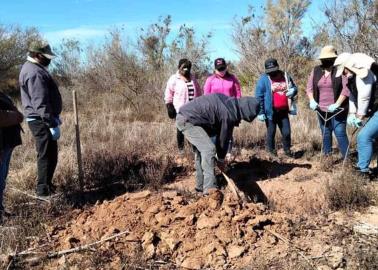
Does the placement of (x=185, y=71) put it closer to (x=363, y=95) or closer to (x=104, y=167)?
(x=104, y=167)

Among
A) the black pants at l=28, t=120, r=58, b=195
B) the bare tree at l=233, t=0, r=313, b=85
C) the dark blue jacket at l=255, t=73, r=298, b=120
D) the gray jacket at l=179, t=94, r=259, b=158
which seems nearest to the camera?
the gray jacket at l=179, t=94, r=259, b=158

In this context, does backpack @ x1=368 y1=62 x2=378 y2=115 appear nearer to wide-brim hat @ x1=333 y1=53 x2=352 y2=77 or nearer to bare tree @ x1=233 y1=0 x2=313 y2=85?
wide-brim hat @ x1=333 y1=53 x2=352 y2=77

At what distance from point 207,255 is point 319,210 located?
5.40 ft

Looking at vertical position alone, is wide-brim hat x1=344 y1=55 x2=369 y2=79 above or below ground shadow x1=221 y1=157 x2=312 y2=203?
above

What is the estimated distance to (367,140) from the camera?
5418 mm

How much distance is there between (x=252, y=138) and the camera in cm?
837

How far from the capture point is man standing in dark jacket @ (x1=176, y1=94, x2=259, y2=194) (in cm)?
499

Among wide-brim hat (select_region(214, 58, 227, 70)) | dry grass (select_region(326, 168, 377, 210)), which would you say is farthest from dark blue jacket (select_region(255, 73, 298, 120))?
dry grass (select_region(326, 168, 377, 210))

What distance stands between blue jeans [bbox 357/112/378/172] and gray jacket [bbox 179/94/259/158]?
148cm

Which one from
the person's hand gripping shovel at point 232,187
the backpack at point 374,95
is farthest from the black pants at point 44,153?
the backpack at point 374,95

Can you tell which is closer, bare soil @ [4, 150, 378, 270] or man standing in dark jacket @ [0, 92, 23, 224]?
bare soil @ [4, 150, 378, 270]

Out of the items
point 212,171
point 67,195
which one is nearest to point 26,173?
point 67,195

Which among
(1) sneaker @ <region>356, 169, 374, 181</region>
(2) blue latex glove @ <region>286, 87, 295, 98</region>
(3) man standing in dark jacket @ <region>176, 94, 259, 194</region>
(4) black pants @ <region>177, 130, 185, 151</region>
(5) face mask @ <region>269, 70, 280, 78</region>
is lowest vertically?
(1) sneaker @ <region>356, 169, 374, 181</region>

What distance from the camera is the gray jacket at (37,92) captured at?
5004mm
